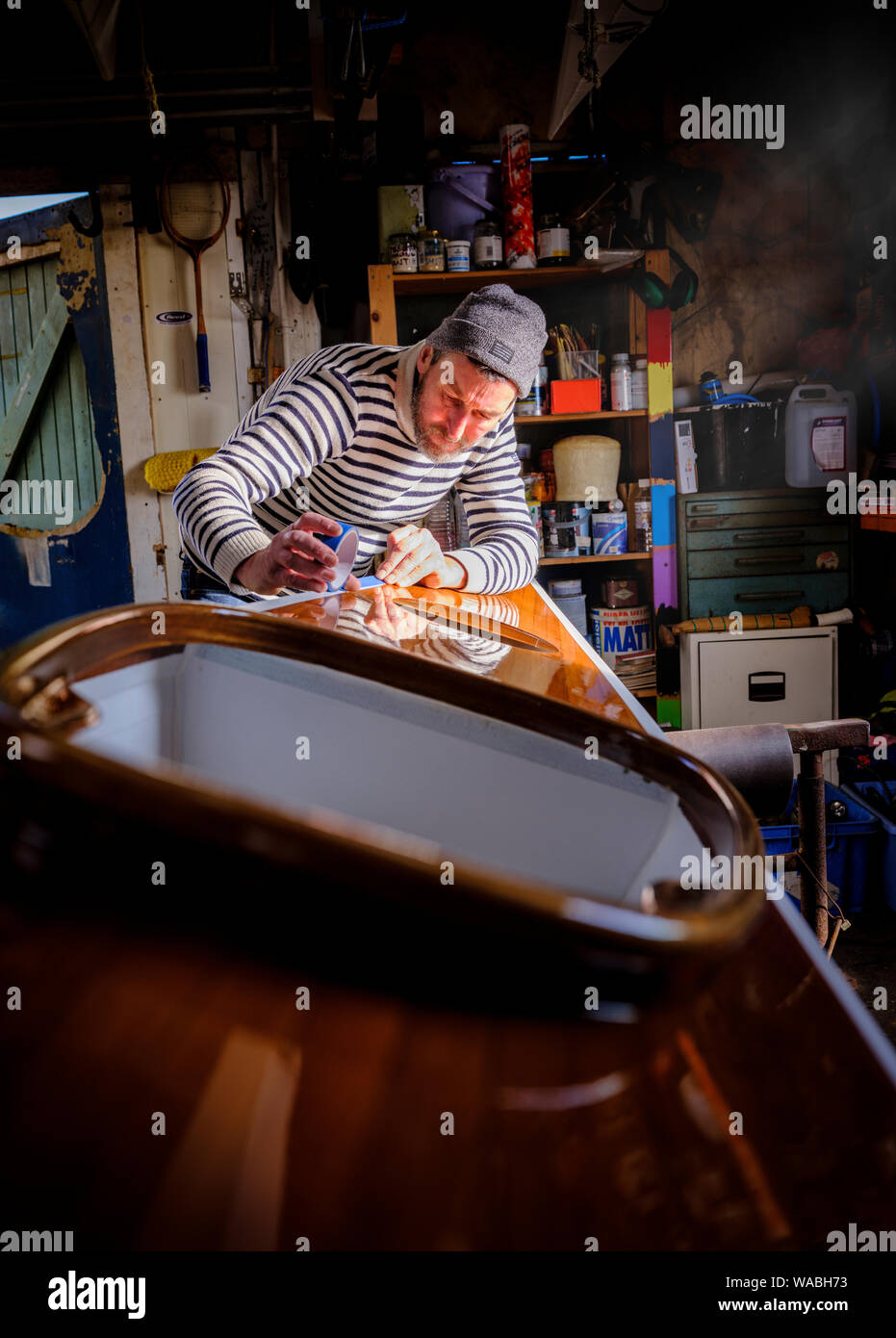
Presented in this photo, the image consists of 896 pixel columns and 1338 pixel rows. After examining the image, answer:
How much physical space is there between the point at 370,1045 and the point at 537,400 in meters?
3.82

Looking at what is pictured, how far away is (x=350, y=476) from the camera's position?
2.18 metres

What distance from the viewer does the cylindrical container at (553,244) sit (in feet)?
12.3

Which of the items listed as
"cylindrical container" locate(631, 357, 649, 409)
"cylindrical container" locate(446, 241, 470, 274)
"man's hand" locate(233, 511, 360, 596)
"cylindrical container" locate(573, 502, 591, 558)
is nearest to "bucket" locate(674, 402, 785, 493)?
"cylindrical container" locate(631, 357, 649, 409)

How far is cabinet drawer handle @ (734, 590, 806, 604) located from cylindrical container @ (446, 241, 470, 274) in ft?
6.48

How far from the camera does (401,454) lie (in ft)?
6.96

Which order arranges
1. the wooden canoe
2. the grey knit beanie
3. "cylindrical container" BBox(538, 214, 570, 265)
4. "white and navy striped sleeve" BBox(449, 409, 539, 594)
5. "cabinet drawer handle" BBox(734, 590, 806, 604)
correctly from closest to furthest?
the wooden canoe → the grey knit beanie → "white and navy striped sleeve" BBox(449, 409, 539, 594) → "cylindrical container" BBox(538, 214, 570, 265) → "cabinet drawer handle" BBox(734, 590, 806, 604)

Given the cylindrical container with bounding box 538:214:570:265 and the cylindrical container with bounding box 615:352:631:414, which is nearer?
the cylindrical container with bounding box 538:214:570:265

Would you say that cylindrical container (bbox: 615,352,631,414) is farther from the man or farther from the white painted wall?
the white painted wall

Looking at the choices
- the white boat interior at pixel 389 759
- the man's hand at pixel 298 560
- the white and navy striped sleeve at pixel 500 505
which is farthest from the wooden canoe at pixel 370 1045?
the white and navy striped sleeve at pixel 500 505

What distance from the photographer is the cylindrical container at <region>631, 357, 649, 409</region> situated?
13.0 feet
